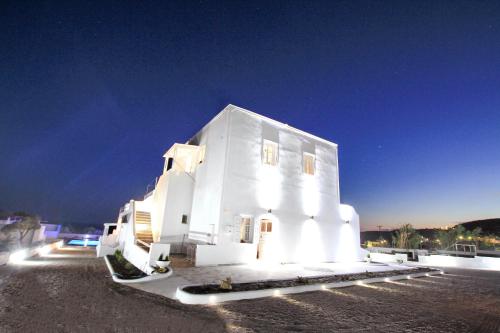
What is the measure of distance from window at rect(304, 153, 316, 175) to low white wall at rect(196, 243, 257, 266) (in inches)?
262

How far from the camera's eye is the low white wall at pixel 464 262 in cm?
1692

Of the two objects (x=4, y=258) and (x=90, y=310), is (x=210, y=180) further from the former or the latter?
(x=4, y=258)

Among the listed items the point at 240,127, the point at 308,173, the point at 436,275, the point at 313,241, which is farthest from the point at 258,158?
the point at 436,275

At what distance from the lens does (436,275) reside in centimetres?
1252

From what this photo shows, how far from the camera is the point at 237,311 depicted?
5410 mm

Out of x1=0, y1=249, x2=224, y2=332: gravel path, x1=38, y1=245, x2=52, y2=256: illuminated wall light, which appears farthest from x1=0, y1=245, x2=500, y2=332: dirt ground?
x1=38, y1=245, x2=52, y2=256: illuminated wall light

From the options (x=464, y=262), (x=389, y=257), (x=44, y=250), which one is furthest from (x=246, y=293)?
(x=464, y=262)

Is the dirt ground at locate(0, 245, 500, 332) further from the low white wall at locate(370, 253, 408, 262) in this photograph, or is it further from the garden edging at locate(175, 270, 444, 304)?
the low white wall at locate(370, 253, 408, 262)

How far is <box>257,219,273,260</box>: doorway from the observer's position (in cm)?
1292

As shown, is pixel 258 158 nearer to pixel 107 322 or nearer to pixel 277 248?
pixel 277 248

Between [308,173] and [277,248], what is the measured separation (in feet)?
18.1

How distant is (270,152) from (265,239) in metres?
5.14

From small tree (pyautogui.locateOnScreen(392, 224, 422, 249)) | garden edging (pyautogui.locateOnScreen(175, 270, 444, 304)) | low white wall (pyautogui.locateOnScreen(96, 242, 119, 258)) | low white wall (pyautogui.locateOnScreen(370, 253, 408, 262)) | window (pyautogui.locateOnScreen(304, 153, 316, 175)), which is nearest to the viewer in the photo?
garden edging (pyautogui.locateOnScreen(175, 270, 444, 304))

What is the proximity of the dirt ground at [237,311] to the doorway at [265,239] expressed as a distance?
18.1 ft
